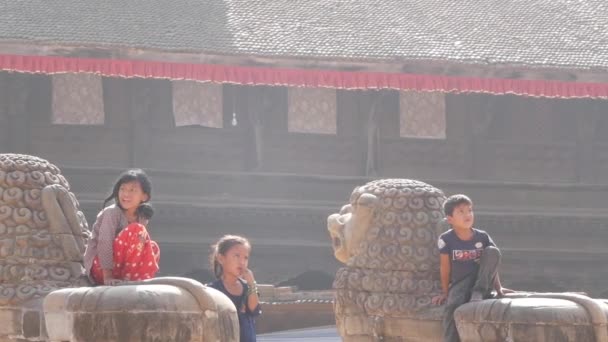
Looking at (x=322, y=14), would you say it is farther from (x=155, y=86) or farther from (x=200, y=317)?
(x=200, y=317)

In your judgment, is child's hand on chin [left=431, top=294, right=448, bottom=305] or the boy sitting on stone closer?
the boy sitting on stone

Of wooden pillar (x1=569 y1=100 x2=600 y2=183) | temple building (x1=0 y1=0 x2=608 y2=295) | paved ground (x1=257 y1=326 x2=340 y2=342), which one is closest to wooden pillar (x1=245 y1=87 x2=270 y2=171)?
temple building (x1=0 y1=0 x2=608 y2=295)

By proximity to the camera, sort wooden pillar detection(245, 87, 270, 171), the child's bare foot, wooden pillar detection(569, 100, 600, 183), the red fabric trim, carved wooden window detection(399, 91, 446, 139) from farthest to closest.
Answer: wooden pillar detection(569, 100, 600, 183)
carved wooden window detection(399, 91, 446, 139)
wooden pillar detection(245, 87, 270, 171)
the red fabric trim
the child's bare foot

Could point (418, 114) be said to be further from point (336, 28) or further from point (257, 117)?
point (257, 117)

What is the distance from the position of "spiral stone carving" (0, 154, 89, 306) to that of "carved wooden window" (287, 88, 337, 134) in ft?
33.3

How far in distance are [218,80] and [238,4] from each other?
2835 millimetres

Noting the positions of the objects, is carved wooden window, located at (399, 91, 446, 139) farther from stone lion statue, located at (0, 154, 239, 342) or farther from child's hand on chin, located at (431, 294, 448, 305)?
stone lion statue, located at (0, 154, 239, 342)

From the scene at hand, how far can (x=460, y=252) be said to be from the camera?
8219 millimetres

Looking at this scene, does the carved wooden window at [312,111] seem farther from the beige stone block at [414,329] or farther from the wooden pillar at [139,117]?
the beige stone block at [414,329]

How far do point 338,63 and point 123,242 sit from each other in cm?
968

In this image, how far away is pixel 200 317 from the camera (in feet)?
21.3

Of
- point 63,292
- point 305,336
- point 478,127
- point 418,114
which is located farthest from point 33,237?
point 478,127

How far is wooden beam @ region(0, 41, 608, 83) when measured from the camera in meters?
16.2

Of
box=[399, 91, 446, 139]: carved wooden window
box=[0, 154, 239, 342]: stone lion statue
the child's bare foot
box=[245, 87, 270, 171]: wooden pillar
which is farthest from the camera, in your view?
box=[399, 91, 446, 139]: carved wooden window
